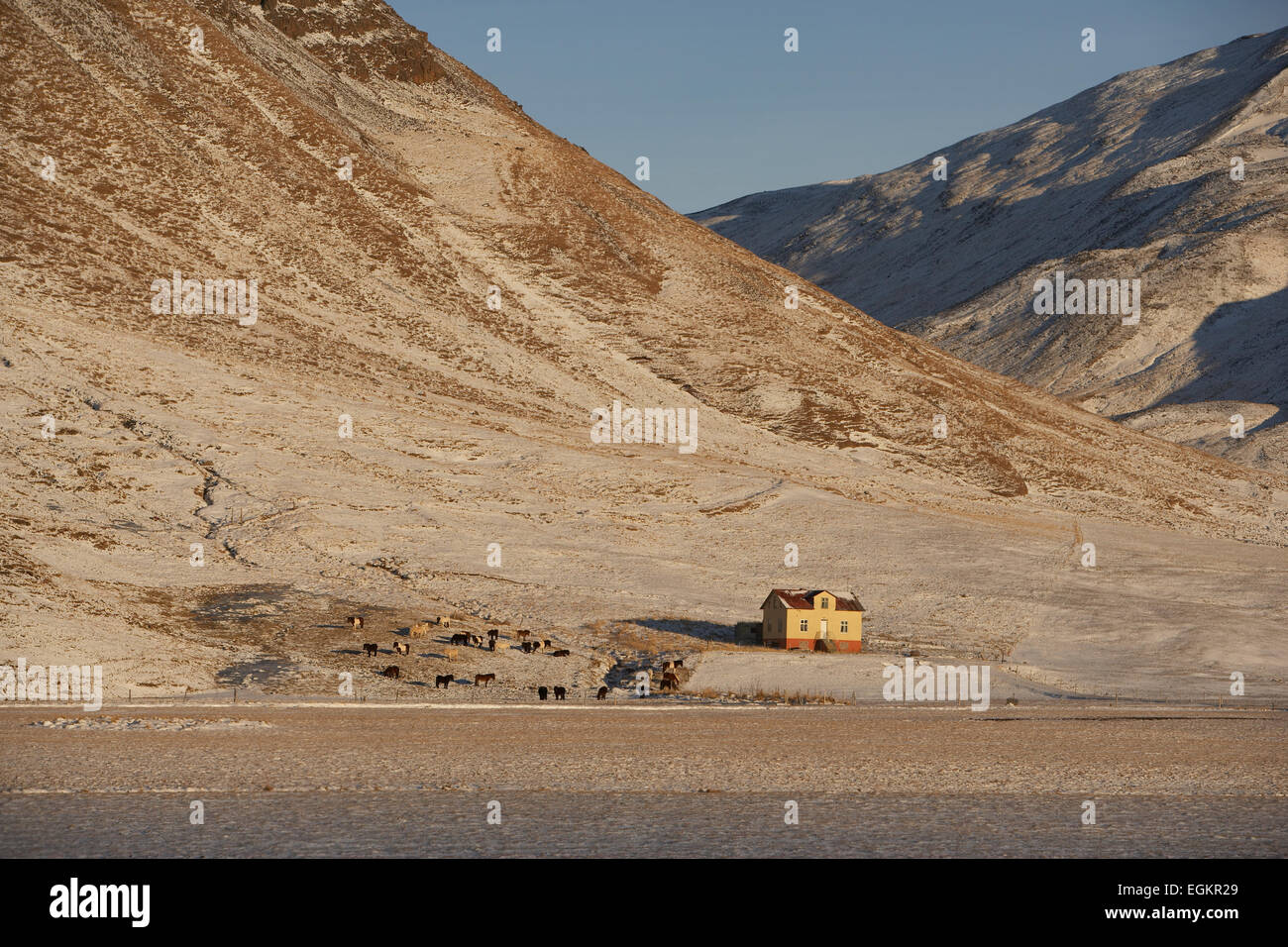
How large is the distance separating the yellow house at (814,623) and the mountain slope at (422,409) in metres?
5.70

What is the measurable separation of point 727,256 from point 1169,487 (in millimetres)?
60753

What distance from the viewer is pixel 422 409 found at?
109 metres

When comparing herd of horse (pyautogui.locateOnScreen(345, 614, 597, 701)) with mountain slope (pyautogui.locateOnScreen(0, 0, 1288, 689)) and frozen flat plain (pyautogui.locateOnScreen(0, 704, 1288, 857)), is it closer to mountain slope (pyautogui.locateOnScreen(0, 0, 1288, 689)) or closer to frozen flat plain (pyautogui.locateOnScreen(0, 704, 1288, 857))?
mountain slope (pyautogui.locateOnScreen(0, 0, 1288, 689))

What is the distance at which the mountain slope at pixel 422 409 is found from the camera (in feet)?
229

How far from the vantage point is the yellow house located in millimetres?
64688

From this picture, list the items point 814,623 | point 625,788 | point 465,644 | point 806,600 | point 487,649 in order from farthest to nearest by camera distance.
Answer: point 806,600 < point 814,623 < point 465,644 < point 487,649 < point 625,788

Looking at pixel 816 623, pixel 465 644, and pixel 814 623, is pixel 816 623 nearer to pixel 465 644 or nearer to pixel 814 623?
pixel 814 623

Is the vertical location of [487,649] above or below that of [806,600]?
below

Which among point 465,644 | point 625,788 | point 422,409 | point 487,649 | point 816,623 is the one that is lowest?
point 625,788

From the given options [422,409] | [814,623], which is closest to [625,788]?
[814,623]

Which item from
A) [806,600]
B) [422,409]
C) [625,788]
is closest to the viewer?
[625,788]

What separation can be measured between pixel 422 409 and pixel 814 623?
52435mm

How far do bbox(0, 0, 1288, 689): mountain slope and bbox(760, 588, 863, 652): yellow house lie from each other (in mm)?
5697
